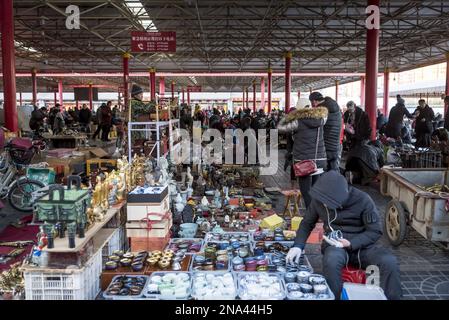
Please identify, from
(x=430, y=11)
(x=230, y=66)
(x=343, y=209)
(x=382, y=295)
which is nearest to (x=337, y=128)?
(x=343, y=209)

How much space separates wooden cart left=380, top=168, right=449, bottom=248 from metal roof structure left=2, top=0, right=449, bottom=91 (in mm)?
8641

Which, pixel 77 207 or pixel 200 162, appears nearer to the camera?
pixel 77 207

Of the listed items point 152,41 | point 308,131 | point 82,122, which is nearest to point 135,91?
point 308,131

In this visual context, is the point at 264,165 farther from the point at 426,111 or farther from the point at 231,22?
the point at 231,22

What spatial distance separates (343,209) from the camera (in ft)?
11.0

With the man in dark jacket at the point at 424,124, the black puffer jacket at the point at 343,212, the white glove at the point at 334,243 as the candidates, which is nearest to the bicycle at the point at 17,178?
the black puffer jacket at the point at 343,212

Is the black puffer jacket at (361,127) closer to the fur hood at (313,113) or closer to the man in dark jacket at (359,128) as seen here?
the man in dark jacket at (359,128)

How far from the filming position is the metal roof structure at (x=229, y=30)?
13.6 metres

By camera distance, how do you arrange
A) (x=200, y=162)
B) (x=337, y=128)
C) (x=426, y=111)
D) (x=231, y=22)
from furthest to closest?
(x=231, y=22) → (x=426, y=111) → (x=200, y=162) → (x=337, y=128)

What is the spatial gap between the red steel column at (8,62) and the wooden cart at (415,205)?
7971 mm

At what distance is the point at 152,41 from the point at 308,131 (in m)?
9.00

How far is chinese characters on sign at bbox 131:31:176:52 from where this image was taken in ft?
43.1

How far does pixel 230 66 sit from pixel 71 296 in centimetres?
2620
